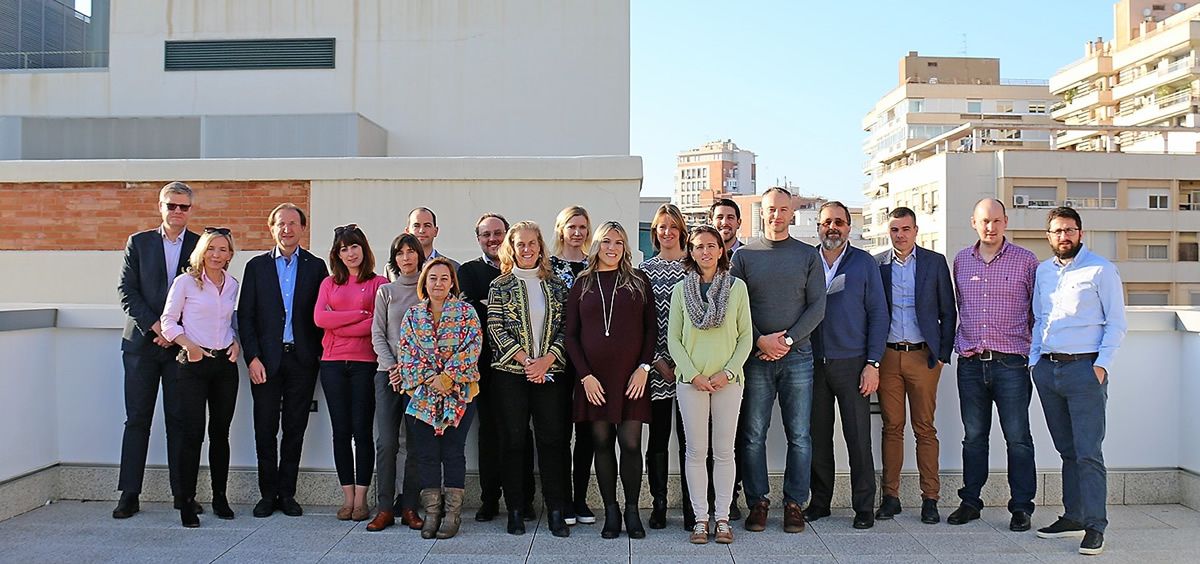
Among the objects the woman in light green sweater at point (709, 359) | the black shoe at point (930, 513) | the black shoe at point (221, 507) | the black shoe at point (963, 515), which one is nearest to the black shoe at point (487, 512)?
the woman in light green sweater at point (709, 359)

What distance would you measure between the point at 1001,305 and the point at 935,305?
0.36 meters

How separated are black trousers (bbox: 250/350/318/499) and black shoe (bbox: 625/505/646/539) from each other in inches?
81.9

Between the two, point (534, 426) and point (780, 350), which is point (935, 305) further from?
point (534, 426)

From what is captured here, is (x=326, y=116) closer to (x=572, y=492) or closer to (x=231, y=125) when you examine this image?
(x=231, y=125)

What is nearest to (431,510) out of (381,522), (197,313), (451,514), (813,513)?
(451,514)

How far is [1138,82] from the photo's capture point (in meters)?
74.5

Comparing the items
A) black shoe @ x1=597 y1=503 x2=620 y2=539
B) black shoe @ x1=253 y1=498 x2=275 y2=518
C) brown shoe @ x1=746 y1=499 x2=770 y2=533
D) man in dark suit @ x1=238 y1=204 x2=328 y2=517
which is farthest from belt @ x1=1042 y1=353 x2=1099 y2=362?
black shoe @ x1=253 y1=498 x2=275 y2=518

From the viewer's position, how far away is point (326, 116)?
47.3 ft

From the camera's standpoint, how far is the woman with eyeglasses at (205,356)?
5.30 m

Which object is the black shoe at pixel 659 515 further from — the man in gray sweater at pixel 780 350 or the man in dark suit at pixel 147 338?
the man in dark suit at pixel 147 338

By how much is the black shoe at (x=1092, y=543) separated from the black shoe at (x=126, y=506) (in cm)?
549

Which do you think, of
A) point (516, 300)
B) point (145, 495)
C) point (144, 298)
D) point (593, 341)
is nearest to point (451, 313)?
point (516, 300)

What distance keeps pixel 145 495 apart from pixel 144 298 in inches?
54.9

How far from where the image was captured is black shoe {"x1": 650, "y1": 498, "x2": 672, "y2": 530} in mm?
5355
